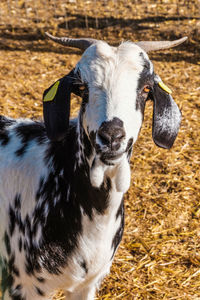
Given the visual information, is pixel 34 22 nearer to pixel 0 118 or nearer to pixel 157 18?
pixel 157 18

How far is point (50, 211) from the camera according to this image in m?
3.22

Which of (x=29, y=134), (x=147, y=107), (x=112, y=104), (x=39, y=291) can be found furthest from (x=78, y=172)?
(x=147, y=107)

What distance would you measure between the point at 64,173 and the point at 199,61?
518cm

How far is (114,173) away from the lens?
9.44 feet

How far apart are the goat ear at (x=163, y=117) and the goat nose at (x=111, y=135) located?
538mm

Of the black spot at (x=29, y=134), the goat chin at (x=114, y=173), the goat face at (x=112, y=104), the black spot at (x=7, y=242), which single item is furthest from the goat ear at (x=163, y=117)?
the black spot at (x=7, y=242)

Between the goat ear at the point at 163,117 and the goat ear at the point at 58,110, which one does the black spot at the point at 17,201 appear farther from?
the goat ear at the point at 163,117

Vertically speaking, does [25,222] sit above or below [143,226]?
above

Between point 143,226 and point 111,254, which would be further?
point 143,226

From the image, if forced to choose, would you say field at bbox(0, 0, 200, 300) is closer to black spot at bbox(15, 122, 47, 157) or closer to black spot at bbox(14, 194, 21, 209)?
black spot at bbox(14, 194, 21, 209)

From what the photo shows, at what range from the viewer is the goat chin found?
2.81m

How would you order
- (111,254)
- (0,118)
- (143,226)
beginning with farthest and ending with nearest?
(143,226), (0,118), (111,254)

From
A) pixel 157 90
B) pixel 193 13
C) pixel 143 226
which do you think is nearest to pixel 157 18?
pixel 193 13

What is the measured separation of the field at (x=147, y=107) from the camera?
437 cm
